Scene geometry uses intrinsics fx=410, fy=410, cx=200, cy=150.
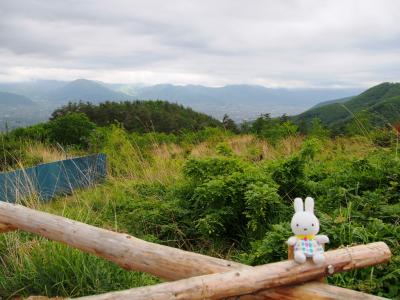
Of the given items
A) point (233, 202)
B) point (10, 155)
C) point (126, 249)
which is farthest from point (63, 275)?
point (10, 155)

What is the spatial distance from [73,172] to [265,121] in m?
6.40

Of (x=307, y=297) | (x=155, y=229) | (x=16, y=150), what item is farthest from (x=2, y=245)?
(x=16, y=150)

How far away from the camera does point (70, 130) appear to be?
1311 centimetres

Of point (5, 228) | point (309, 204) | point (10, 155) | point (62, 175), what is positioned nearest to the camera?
point (309, 204)

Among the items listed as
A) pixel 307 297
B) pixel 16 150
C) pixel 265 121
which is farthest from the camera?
pixel 265 121

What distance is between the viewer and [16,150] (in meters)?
10.2

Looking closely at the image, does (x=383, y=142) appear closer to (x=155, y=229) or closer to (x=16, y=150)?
(x=155, y=229)

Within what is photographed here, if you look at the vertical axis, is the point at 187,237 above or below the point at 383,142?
below

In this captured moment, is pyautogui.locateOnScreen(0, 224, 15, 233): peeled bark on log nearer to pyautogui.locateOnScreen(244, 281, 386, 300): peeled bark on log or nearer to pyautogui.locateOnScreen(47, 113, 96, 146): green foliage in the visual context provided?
pyautogui.locateOnScreen(244, 281, 386, 300): peeled bark on log

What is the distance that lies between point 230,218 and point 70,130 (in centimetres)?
994

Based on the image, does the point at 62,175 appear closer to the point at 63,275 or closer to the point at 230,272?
the point at 63,275

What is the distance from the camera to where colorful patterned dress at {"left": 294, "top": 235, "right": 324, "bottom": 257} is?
2223 millimetres

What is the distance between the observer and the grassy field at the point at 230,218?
3.24 meters

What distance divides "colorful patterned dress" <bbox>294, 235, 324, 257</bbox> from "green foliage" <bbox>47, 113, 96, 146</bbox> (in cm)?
1125
